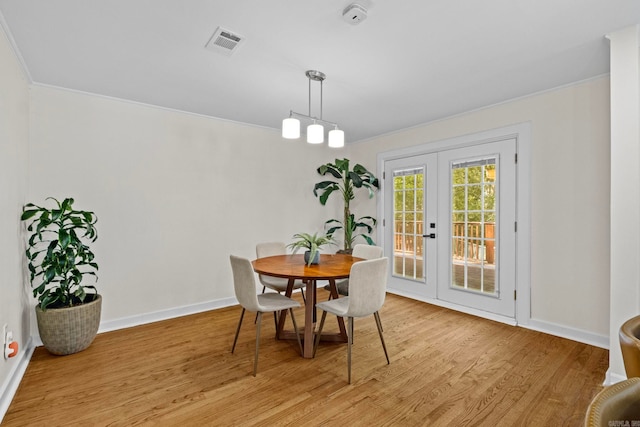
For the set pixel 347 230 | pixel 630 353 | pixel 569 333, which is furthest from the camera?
pixel 347 230

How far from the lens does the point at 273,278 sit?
340 cm

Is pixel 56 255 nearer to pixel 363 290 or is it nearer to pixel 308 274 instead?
pixel 308 274

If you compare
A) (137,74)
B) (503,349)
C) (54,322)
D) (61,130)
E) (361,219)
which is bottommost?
(503,349)

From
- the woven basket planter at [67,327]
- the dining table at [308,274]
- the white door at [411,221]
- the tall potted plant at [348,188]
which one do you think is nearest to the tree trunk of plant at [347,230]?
the tall potted plant at [348,188]

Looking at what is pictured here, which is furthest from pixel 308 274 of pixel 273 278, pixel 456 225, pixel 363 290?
pixel 456 225

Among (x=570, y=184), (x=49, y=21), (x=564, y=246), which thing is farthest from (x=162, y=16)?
(x=564, y=246)

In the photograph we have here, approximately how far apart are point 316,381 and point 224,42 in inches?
98.8

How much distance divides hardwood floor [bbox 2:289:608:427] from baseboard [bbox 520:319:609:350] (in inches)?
4.2

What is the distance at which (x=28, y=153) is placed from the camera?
2.80 meters

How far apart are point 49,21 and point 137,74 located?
2.46ft

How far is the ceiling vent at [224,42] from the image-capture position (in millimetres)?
2078

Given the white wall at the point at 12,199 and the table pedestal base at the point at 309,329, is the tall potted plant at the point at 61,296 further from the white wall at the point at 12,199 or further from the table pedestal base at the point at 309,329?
the table pedestal base at the point at 309,329

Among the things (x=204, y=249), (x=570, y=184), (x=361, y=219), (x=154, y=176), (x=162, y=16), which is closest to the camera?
(x=162, y=16)

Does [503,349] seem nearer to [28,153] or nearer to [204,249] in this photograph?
[204,249]
